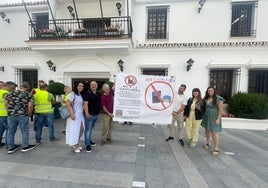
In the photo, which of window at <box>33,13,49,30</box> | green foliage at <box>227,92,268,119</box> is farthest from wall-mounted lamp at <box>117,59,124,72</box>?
green foliage at <box>227,92,268,119</box>

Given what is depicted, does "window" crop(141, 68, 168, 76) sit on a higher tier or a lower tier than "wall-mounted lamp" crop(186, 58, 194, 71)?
lower

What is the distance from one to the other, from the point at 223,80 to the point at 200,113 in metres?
5.19

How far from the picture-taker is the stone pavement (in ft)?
9.05

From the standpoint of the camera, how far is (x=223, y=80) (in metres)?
8.20

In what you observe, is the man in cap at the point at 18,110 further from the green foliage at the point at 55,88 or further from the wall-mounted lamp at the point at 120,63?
the wall-mounted lamp at the point at 120,63

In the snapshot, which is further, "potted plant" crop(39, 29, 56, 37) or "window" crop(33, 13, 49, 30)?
"window" crop(33, 13, 49, 30)

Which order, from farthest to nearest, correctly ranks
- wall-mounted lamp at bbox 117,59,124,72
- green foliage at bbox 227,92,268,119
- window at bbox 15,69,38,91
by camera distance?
window at bbox 15,69,38,91 < wall-mounted lamp at bbox 117,59,124,72 < green foliage at bbox 227,92,268,119

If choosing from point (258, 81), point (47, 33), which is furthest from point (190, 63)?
point (47, 33)

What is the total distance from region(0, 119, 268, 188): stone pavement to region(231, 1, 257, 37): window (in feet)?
20.0

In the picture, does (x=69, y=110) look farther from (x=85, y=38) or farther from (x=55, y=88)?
(x=85, y=38)

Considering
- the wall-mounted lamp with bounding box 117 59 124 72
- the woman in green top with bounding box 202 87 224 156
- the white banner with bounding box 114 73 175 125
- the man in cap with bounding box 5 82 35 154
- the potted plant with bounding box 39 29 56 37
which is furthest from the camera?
the wall-mounted lamp with bounding box 117 59 124 72

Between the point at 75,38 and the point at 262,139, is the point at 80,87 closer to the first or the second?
the point at 75,38

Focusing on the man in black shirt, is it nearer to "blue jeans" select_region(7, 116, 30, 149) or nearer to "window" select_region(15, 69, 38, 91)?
"blue jeans" select_region(7, 116, 30, 149)

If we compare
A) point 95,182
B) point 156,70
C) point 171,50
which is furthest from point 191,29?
point 95,182
